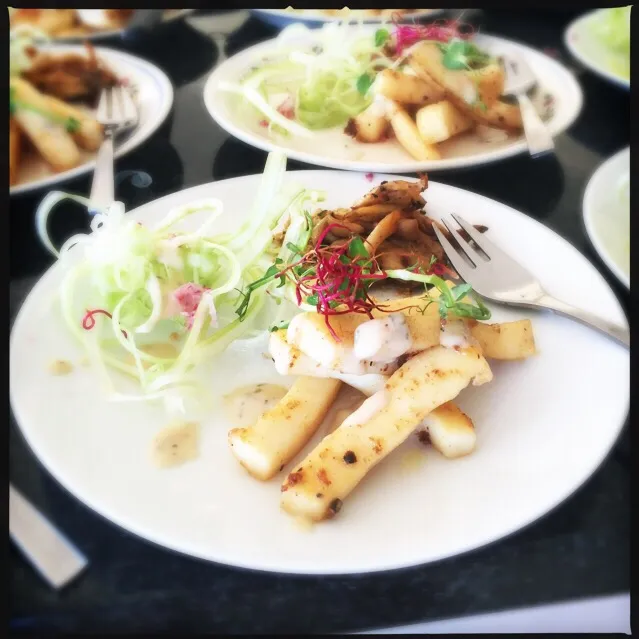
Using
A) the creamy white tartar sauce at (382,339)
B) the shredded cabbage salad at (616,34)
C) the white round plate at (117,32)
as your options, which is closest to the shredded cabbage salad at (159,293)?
the creamy white tartar sauce at (382,339)

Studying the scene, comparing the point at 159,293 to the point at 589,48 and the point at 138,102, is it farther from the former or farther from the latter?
the point at 589,48

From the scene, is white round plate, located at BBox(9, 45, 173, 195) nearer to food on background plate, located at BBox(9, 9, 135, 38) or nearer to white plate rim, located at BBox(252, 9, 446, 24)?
food on background plate, located at BBox(9, 9, 135, 38)

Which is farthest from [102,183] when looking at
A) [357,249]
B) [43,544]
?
[43,544]

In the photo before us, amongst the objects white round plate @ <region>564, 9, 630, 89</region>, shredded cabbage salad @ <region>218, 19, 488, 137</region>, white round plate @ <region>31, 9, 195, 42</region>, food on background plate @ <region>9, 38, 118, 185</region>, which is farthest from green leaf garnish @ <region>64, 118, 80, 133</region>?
white round plate @ <region>564, 9, 630, 89</region>

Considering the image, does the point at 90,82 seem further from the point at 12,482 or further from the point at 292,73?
the point at 12,482

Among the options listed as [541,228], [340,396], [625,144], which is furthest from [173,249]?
[625,144]

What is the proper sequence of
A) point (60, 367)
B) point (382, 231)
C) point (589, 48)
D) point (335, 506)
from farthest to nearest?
point (589, 48) → point (382, 231) → point (60, 367) → point (335, 506)
